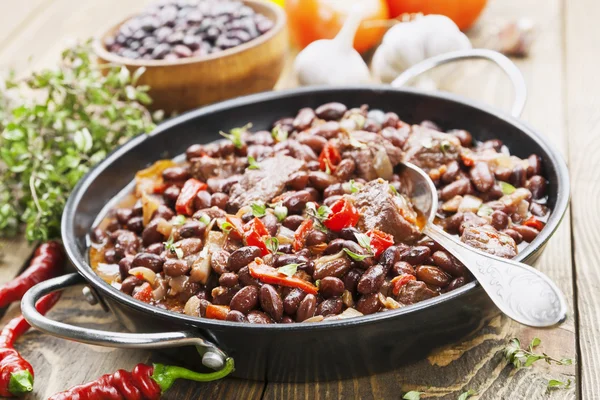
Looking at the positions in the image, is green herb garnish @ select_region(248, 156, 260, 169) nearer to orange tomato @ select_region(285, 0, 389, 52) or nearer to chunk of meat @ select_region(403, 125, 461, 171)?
chunk of meat @ select_region(403, 125, 461, 171)

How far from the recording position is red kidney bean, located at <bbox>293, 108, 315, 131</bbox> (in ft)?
13.7

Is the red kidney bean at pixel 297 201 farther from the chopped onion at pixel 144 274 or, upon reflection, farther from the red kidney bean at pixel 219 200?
the chopped onion at pixel 144 274

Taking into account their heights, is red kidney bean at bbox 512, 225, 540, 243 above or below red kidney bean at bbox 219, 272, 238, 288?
above

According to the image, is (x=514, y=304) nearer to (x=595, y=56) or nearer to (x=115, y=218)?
(x=115, y=218)

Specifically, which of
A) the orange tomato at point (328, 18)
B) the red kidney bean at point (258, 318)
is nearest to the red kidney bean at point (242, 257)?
the red kidney bean at point (258, 318)

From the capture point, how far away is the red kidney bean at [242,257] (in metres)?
2.94

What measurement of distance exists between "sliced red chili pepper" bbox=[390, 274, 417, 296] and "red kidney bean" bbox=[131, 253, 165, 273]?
1153 millimetres

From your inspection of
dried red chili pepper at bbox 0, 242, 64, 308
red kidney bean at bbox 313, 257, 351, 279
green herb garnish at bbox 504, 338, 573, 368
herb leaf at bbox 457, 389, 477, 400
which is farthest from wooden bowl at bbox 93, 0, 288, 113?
herb leaf at bbox 457, 389, 477, 400

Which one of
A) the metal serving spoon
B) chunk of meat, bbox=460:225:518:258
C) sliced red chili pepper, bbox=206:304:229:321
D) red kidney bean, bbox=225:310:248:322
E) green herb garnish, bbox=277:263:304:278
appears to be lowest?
sliced red chili pepper, bbox=206:304:229:321

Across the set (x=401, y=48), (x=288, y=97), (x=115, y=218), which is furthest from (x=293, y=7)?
(x=115, y=218)

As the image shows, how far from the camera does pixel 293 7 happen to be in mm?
6070

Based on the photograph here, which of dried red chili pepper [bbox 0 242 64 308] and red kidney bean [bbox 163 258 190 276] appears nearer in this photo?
red kidney bean [bbox 163 258 190 276]

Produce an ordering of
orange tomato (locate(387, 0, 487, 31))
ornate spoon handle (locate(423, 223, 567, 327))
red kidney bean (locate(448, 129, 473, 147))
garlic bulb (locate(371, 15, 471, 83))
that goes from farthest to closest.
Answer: orange tomato (locate(387, 0, 487, 31)) < garlic bulb (locate(371, 15, 471, 83)) < red kidney bean (locate(448, 129, 473, 147)) < ornate spoon handle (locate(423, 223, 567, 327))

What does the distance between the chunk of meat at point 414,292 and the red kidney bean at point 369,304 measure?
0.13 m
